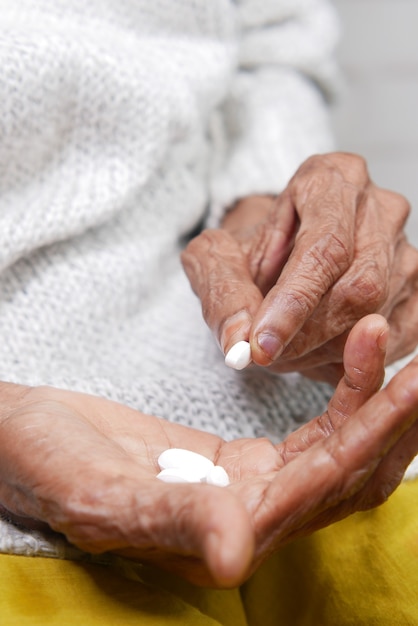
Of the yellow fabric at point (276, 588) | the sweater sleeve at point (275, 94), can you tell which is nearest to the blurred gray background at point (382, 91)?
the sweater sleeve at point (275, 94)

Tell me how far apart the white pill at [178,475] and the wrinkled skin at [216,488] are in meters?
0.02

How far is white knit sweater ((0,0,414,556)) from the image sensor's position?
1.79 ft

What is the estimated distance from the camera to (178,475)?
1.33 ft

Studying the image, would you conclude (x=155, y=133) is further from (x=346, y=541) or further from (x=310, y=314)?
(x=346, y=541)

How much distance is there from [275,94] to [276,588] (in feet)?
1.86

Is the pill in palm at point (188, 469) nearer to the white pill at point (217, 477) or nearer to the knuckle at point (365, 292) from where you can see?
the white pill at point (217, 477)

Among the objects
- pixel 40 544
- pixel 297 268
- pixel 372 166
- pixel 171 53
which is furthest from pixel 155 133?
pixel 372 166

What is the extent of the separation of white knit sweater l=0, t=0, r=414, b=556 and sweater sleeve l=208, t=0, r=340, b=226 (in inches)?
0.8

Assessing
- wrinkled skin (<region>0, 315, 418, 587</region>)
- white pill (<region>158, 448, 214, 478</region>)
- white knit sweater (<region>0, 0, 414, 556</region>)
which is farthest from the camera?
white knit sweater (<region>0, 0, 414, 556</region>)

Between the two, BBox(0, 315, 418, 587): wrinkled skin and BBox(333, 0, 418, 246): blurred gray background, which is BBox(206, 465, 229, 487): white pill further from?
BBox(333, 0, 418, 246): blurred gray background

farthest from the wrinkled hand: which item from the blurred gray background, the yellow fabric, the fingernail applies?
the blurred gray background

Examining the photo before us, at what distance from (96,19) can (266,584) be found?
0.49 m

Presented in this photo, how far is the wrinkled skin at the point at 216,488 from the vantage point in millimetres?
315

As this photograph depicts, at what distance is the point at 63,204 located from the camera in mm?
594
